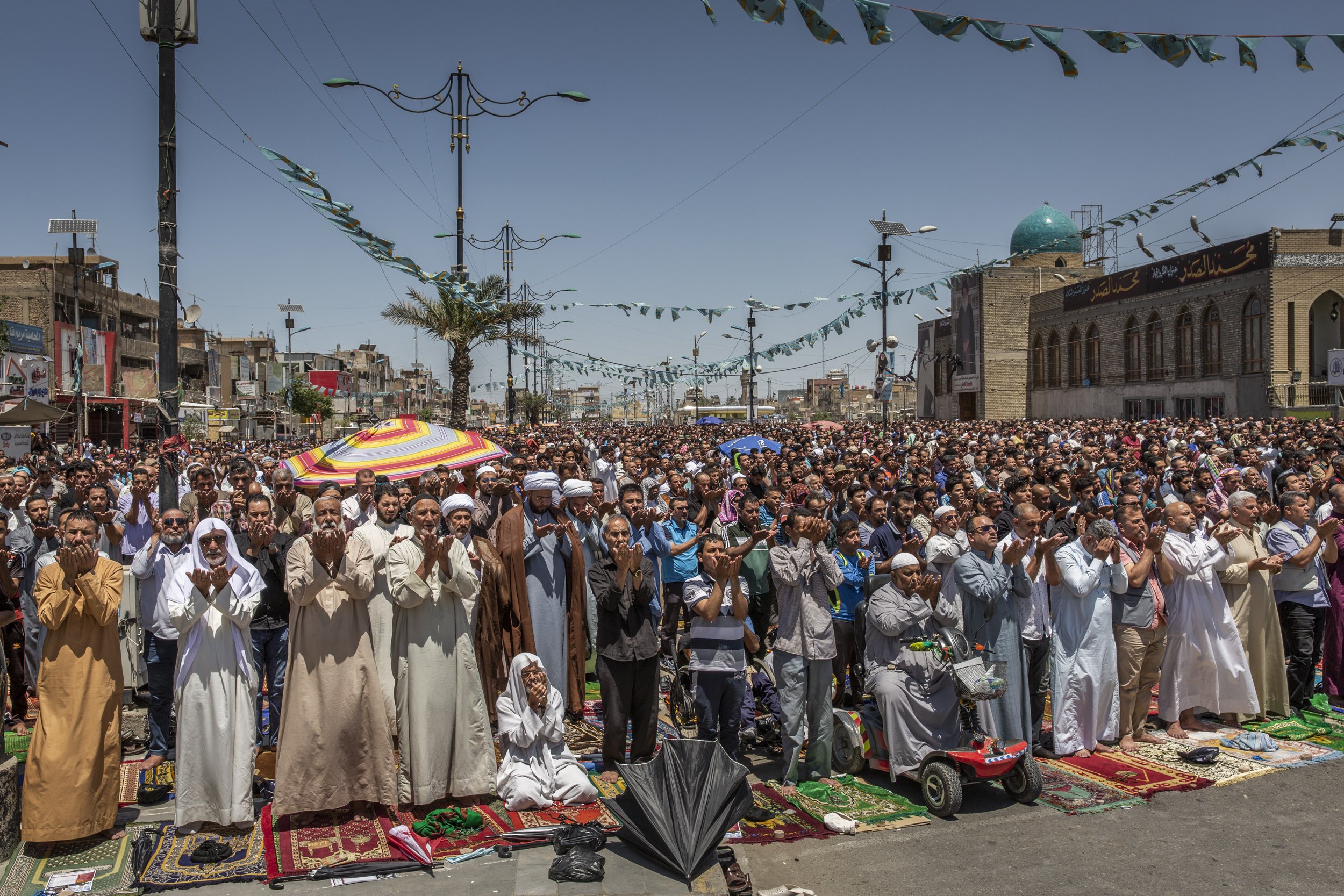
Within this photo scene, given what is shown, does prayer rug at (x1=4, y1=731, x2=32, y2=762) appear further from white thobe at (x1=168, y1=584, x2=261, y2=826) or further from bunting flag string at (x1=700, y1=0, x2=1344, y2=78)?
bunting flag string at (x1=700, y1=0, x2=1344, y2=78)

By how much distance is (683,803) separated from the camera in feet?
15.8

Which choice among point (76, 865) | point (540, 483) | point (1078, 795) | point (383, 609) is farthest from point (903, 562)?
point (76, 865)

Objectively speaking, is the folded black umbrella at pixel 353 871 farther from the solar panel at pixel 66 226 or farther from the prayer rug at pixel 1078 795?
the solar panel at pixel 66 226

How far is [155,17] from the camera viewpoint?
6879 mm

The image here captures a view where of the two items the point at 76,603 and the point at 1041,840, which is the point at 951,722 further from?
the point at 76,603

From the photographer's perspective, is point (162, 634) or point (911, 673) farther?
point (911, 673)

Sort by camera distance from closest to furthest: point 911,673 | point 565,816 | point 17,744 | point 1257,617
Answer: point 565,816 → point 911,673 → point 17,744 → point 1257,617

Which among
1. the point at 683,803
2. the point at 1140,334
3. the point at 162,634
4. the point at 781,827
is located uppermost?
the point at 1140,334

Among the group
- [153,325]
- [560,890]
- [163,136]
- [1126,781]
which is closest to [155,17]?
[163,136]

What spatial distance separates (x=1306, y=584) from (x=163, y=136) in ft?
29.3

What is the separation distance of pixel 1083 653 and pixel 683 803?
125 inches

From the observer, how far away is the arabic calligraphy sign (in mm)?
36469

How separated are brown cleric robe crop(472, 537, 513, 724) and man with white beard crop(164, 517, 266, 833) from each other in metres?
1.53

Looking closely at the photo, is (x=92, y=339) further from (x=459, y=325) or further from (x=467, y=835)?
(x=467, y=835)
